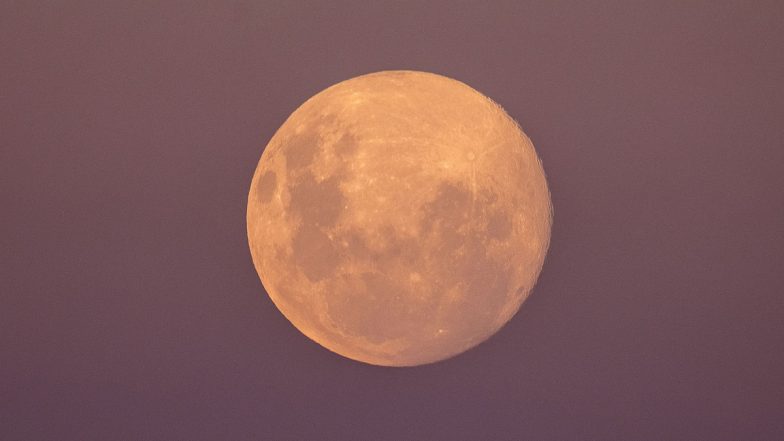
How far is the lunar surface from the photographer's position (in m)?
2.33

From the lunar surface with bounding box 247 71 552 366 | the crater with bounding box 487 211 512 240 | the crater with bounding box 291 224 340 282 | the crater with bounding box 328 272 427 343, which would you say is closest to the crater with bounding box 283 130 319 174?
the lunar surface with bounding box 247 71 552 366

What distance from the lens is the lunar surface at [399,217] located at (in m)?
2.33

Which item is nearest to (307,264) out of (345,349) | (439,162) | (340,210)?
(340,210)

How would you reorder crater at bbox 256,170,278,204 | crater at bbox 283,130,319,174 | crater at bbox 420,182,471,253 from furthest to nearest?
crater at bbox 256,170,278,204 → crater at bbox 283,130,319,174 → crater at bbox 420,182,471,253

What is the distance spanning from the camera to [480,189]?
239cm

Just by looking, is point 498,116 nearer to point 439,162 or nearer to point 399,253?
point 439,162

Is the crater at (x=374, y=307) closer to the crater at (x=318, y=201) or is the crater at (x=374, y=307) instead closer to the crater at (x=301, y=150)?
the crater at (x=318, y=201)

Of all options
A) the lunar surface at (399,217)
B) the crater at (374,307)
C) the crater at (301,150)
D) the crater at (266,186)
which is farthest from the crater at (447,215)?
the crater at (266,186)

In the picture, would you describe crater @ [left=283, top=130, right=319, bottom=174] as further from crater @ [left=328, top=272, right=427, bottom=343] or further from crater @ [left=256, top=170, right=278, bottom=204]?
crater @ [left=328, top=272, right=427, bottom=343]

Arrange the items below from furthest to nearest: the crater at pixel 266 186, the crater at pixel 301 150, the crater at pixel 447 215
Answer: the crater at pixel 266 186, the crater at pixel 301 150, the crater at pixel 447 215

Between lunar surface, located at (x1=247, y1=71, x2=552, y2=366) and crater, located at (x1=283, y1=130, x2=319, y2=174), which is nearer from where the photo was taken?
lunar surface, located at (x1=247, y1=71, x2=552, y2=366)

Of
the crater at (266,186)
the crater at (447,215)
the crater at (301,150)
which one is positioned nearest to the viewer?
the crater at (447,215)

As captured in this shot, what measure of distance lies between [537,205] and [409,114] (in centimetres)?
63

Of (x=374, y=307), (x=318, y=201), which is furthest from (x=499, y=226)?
(x=318, y=201)
